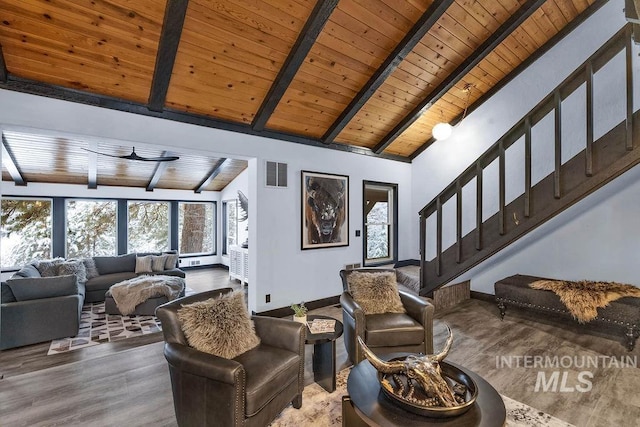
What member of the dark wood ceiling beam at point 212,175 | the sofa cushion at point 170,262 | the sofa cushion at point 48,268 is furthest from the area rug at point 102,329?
the dark wood ceiling beam at point 212,175

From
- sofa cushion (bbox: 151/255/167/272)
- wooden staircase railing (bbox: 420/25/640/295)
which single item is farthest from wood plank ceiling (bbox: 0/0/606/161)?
sofa cushion (bbox: 151/255/167/272)

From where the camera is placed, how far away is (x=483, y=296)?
5152mm

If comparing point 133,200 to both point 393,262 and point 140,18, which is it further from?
point 393,262

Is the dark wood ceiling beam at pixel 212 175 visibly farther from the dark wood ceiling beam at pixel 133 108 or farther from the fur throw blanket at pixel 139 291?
the fur throw blanket at pixel 139 291

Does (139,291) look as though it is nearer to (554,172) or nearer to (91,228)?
(91,228)

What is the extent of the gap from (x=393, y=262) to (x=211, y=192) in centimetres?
571

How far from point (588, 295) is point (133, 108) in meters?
5.62

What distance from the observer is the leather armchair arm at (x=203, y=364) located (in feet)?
5.55

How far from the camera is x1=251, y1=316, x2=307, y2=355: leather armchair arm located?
2264 mm

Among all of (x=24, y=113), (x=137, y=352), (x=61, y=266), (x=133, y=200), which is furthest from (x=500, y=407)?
(x=133, y=200)

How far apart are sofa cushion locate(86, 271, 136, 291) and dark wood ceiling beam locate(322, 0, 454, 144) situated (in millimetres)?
4818

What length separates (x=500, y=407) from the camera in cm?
158

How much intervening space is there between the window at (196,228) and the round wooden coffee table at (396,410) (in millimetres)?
7710

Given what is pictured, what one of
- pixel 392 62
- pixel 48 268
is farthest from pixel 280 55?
pixel 48 268
